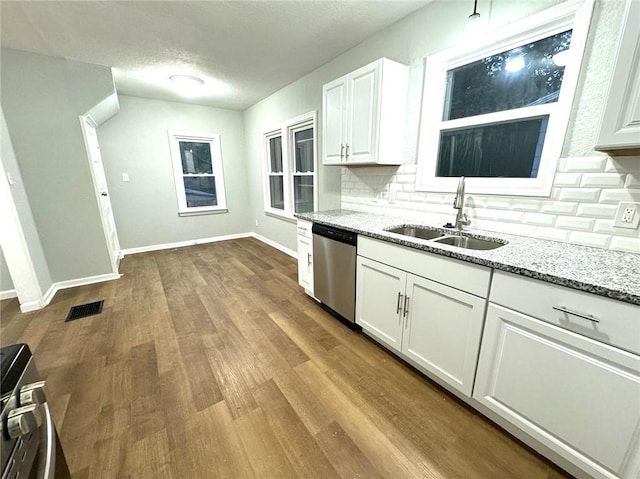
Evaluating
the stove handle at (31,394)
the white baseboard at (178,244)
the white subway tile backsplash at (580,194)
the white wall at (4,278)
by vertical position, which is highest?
the white subway tile backsplash at (580,194)

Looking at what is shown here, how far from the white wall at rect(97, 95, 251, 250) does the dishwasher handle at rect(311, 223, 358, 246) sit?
11.4 feet

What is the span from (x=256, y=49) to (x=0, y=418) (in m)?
3.12

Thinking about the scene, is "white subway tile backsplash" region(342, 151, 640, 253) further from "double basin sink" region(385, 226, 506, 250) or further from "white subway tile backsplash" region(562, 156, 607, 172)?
"double basin sink" region(385, 226, 506, 250)

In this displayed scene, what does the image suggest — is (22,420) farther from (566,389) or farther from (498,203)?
(498,203)

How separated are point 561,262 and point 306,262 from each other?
1987 mm

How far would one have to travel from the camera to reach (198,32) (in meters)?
2.29

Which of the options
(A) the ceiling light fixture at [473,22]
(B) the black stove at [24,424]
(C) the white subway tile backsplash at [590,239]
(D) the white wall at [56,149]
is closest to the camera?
(B) the black stove at [24,424]

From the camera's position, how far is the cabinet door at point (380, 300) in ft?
5.75

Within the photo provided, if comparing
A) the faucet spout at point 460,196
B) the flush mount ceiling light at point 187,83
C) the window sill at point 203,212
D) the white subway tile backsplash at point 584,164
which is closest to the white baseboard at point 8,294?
the window sill at point 203,212

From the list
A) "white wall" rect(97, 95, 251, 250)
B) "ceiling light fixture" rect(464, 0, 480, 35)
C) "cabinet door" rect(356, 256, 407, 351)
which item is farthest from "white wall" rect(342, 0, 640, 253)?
"white wall" rect(97, 95, 251, 250)

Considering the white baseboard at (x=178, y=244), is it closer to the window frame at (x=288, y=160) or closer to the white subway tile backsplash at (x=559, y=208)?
the window frame at (x=288, y=160)

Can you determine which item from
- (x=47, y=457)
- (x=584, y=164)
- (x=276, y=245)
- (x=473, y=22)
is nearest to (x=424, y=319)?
(x=584, y=164)

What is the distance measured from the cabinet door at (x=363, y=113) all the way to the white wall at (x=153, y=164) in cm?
350

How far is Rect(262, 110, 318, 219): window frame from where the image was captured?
3.39 m
